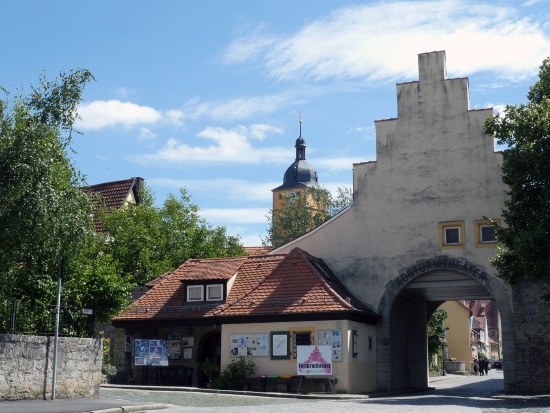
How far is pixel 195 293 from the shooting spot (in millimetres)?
33000

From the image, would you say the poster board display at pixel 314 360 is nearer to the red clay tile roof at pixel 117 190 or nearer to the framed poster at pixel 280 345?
the framed poster at pixel 280 345

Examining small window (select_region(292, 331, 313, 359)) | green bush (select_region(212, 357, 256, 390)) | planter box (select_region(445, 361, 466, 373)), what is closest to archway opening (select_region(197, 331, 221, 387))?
green bush (select_region(212, 357, 256, 390))

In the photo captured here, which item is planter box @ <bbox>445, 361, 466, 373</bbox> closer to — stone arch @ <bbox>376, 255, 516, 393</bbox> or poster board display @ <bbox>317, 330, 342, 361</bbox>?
stone arch @ <bbox>376, 255, 516, 393</bbox>

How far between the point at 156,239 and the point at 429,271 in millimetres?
19479

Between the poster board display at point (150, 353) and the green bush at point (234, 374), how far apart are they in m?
2.61

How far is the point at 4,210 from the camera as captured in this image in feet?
60.7

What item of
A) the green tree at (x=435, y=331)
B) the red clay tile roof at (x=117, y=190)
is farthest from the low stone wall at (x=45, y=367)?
the green tree at (x=435, y=331)

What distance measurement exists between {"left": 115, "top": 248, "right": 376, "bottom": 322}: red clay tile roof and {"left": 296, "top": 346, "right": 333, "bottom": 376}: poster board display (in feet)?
5.06

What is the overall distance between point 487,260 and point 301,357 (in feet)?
28.3

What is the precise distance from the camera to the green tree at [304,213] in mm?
77500

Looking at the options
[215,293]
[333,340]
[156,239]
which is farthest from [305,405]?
[156,239]

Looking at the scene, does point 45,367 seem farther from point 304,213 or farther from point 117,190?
point 304,213

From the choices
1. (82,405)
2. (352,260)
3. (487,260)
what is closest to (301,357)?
(352,260)

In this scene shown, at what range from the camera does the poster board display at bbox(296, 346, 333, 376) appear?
28.0 metres
